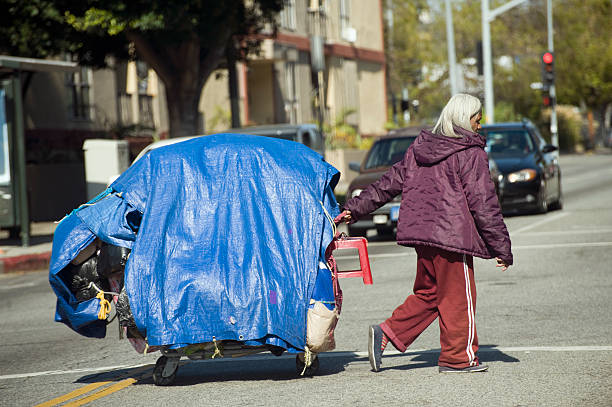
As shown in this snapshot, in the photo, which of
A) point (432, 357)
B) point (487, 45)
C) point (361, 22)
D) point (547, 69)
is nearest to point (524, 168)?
point (432, 357)

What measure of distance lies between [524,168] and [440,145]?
1302 centimetres

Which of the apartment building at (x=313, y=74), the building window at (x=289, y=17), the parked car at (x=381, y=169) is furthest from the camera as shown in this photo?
the building window at (x=289, y=17)

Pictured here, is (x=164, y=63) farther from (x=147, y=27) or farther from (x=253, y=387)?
(x=253, y=387)

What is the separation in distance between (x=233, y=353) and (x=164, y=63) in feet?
54.3

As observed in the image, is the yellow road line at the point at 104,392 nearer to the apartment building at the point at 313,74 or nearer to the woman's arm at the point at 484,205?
the woman's arm at the point at 484,205

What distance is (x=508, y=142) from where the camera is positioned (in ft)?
67.6

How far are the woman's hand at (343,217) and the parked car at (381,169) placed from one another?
9.17 meters

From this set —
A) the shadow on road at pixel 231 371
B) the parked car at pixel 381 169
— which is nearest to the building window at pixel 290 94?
the parked car at pixel 381 169

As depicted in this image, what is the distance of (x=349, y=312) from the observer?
9641 mm

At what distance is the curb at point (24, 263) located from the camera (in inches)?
616

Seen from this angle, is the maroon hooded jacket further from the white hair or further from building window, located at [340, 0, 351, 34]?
building window, located at [340, 0, 351, 34]

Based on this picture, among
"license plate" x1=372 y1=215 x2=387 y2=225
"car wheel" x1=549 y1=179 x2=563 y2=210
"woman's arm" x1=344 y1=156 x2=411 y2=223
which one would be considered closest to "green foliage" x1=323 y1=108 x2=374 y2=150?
"car wheel" x1=549 y1=179 x2=563 y2=210

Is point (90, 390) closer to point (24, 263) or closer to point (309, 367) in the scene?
point (309, 367)

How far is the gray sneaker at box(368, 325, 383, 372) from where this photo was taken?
6.70 m
